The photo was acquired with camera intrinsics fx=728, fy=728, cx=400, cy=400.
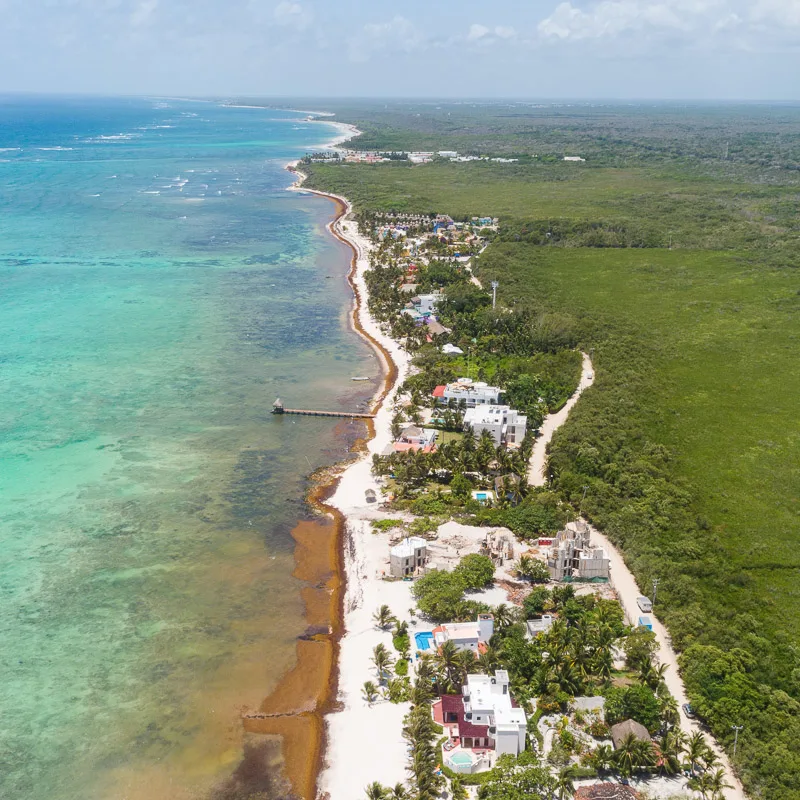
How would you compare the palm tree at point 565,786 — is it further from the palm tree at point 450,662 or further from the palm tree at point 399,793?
the palm tree at point 450,662

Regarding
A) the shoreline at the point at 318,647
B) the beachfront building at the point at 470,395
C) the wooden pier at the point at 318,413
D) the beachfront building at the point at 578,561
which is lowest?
the shoreline at the point at 318,647

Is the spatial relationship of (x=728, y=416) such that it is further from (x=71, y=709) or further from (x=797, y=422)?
(x=71, y=709)

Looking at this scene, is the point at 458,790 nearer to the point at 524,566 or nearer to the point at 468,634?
the point at 468,634

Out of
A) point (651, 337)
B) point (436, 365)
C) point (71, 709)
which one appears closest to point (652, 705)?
point (71, 709)

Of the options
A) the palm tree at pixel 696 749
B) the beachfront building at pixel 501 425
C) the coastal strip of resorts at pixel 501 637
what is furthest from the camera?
the beachfront building at pixel 501 425

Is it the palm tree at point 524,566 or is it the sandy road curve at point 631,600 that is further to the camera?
the palm tree at point 524,566

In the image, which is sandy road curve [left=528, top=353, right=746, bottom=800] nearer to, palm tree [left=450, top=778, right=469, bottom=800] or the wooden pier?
palm tree [left=450, top=778, right=469, bottom=800]

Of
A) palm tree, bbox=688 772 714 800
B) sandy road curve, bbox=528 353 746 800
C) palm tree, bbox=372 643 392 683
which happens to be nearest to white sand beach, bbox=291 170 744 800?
sandy road curve, bbox=528 353 746 800

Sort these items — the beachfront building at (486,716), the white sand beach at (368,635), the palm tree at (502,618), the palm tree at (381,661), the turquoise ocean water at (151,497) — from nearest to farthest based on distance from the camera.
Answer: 1. the beachfront building at (486,716)
2. the white sand beach at (368,635)
3. the turquoise ocean water at (151,497)
4. the palm tree at (381,661)
5. the palm tree at (502,618)

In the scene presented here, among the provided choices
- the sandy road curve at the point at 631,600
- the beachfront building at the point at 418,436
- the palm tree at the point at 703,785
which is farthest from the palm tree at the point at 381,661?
the beachfront building at the point at 418,436
